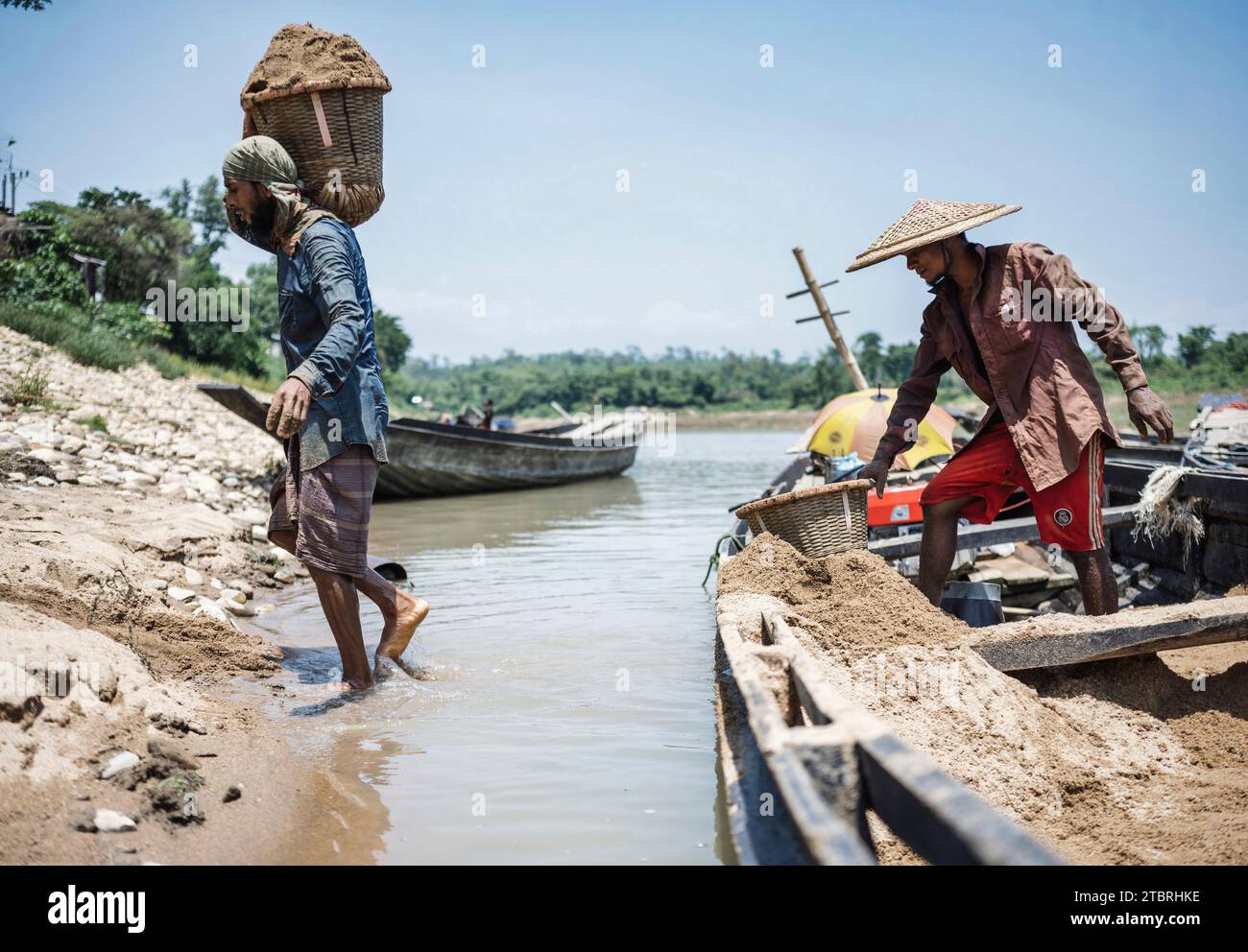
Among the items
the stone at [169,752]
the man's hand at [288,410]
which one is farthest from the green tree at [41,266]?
the stone at [169,752]

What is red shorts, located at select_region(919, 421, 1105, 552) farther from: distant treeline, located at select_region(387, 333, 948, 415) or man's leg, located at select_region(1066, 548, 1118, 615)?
distant treeline, located at select_region(387, 333, 948, 415)

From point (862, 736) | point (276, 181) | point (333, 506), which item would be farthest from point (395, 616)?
point (862, 736)

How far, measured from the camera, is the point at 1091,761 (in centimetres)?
255

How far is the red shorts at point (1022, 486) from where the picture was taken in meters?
3.36

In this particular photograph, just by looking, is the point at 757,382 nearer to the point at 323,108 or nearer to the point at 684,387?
the point at 684,387

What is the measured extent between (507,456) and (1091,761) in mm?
12956

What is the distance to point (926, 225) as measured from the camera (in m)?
3.58

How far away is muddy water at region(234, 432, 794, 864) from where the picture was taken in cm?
255

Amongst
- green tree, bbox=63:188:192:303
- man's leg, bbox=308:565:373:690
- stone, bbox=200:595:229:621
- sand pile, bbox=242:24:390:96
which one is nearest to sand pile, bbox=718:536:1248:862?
man's leg, bbox=308:565:373:690

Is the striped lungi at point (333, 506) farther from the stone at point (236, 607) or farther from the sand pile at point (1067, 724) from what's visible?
the stone at point (236, 607)

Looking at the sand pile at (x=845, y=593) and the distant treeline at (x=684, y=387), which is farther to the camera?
the distant treeline at (x=684, y=387)

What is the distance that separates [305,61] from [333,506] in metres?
1.54
